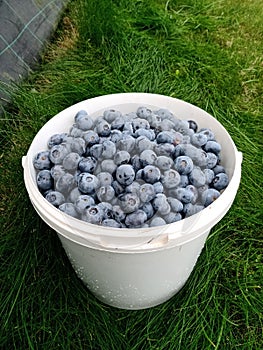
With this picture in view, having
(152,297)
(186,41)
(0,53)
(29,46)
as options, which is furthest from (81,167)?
(186,41)

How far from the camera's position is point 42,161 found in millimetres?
1302

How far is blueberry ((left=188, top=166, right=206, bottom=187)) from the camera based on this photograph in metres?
1.25

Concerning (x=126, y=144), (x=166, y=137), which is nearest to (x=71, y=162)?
(x=126, y=144)

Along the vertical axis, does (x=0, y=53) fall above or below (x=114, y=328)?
above

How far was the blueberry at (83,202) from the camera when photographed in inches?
46.1

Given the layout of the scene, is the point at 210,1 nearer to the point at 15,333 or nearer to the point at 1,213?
the point at 1,213

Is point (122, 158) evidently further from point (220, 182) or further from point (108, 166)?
point (220, 182)

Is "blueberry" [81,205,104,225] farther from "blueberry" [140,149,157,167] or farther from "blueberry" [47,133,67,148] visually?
"blueberry" [47,133,67,148]

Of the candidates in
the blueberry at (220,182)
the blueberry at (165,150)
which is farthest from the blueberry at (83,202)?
the blueberry at (220,182)

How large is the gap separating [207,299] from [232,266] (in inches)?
6.2

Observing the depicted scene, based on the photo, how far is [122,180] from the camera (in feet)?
3.96

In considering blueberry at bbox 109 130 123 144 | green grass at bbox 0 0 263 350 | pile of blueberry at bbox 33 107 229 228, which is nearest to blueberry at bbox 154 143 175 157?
pile of blueberry at bbox 33 107 229 228

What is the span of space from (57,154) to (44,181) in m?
0.08

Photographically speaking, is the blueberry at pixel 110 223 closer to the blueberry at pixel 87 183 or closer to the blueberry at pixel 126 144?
the blueberry at pixel 87 183
